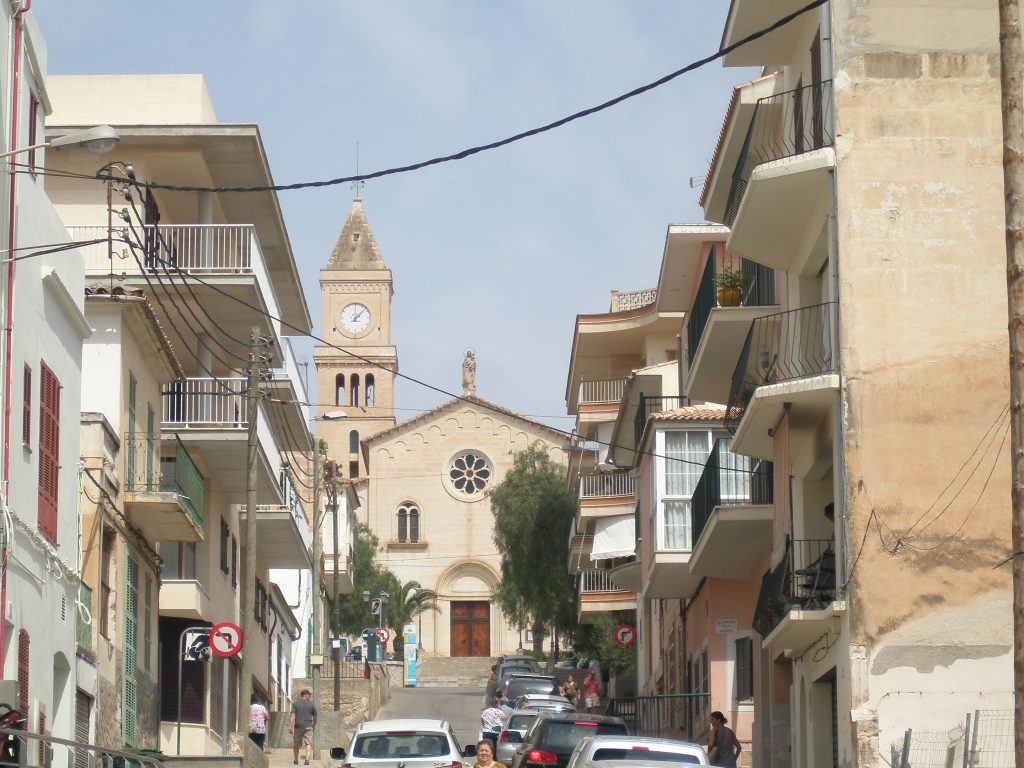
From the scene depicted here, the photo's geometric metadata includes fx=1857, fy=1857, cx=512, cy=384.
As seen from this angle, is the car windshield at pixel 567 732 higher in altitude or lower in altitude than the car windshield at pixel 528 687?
higher

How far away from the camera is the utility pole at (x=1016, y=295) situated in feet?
47.5

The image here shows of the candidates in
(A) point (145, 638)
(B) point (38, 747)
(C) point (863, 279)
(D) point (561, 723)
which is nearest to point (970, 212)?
(C) point (863, 279)

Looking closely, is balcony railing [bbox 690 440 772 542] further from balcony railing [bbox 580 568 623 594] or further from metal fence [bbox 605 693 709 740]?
balcony railing [bbox 580 568 623 594]

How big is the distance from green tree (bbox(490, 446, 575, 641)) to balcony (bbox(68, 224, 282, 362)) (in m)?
39.0

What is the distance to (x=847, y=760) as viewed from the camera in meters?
20.5

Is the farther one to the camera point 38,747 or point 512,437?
point 512,437

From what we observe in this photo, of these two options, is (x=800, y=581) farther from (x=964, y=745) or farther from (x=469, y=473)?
(x=469, y=473)

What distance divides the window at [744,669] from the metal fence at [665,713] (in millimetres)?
802

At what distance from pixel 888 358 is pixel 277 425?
23.1m

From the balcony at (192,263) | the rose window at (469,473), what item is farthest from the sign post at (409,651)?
the balcony at (192,263)

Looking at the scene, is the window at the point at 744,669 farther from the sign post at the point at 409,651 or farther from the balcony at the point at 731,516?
the sign post at the point at 409,651

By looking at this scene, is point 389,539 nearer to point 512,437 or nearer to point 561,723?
point 512,437

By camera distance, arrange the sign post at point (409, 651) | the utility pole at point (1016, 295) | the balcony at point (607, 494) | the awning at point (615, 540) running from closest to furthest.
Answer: the utility pole at point (1016, 295) → the awning at point (615, 540) → the balcony at point (607, 494) → the sign post at point (409, 651)

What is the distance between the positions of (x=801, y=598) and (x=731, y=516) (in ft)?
21.6
